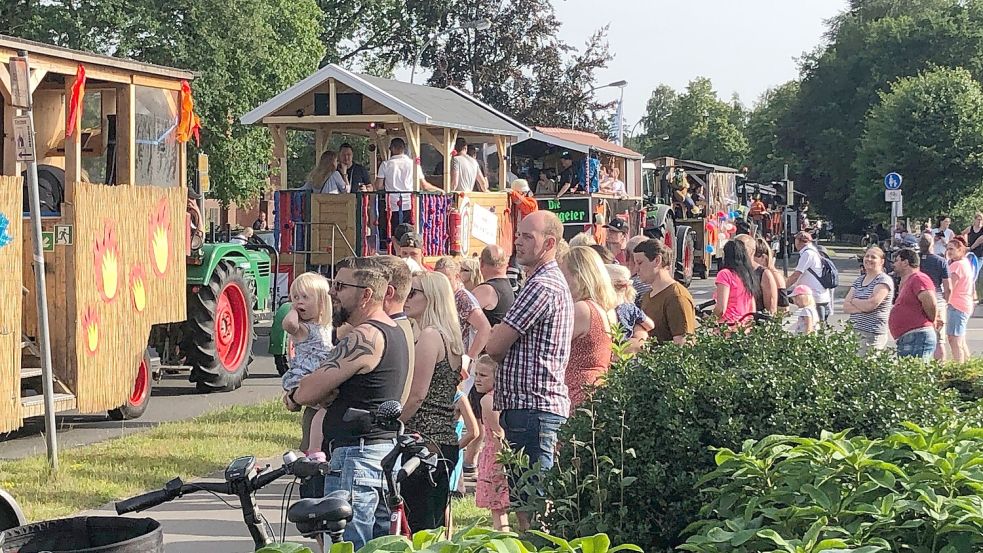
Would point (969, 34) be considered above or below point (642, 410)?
above

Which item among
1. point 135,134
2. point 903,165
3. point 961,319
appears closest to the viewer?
point 135,134

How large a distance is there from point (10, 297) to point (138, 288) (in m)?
1.84

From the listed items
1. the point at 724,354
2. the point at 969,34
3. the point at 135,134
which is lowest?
the point at 724,354

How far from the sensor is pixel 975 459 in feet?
12.0

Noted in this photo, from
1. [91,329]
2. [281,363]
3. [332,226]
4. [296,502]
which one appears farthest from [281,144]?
[296,502]

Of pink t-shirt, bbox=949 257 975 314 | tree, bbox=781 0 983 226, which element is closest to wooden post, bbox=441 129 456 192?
pink t-shirt, bbox=949 257 975 314

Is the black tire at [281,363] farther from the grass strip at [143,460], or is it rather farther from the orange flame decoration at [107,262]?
the orange flame decoration at [107,262]

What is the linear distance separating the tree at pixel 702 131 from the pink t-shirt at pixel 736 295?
98590mm

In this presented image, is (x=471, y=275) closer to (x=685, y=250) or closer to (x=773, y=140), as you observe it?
(x=685, y=250)

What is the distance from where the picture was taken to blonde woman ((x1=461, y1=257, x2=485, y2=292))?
30.1 feet

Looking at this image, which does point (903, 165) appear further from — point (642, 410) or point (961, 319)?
point (642, 410)

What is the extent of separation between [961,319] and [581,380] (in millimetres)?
9775

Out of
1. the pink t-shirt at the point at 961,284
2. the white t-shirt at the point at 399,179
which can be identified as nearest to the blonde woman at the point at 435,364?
the white t-shirt at the point at 399,179

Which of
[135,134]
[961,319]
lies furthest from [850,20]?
[135,134]
